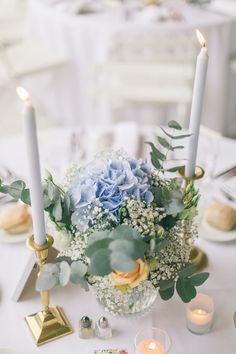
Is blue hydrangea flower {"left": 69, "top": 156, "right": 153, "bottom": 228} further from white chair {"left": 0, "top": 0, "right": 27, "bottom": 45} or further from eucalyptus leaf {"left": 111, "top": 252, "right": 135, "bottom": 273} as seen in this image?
white chair {"left": 0, "top": 0, "right": 27, "bottom": 45}

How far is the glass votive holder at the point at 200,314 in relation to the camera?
1.06 meters

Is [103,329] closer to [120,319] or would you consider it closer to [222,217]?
[120,319]

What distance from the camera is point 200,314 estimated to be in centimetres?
107

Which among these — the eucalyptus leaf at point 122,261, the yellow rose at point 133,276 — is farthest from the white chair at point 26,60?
the eucalyptus leaf at point 122,261

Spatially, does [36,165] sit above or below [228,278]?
above

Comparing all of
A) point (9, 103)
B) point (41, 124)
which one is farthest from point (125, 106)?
point (9, 103)

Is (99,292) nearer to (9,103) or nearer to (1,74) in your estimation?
(1,74)

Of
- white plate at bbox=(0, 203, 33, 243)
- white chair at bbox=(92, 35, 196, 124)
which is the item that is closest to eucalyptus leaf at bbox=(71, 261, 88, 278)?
white plate at bbox=(0, 203, 33, 243)

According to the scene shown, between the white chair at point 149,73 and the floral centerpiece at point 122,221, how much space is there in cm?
199

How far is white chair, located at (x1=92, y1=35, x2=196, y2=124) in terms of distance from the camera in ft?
9.77

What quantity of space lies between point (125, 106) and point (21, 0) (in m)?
2.54

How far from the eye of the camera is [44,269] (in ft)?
2.94

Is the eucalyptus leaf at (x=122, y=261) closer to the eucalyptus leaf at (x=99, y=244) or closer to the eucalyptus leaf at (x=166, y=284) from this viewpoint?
the eucalyptus leaf at (x=99, y=244)

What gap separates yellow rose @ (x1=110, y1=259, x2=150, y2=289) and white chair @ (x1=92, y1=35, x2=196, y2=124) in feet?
7.06
